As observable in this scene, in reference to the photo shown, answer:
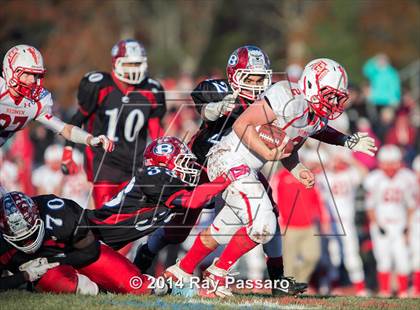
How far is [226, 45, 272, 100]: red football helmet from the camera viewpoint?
810 cm

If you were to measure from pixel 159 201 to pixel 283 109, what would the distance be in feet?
4.57

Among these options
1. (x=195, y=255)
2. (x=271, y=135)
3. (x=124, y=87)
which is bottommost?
(x=195, y=255)

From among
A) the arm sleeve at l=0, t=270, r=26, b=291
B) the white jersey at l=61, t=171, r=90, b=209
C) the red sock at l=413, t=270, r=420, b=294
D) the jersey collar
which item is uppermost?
the jersey collar

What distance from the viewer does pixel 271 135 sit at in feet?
24.6

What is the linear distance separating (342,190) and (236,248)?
5846 mm

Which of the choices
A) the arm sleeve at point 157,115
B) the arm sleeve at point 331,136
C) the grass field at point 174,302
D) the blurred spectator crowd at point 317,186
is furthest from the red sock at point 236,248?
the blurred spectator crowd at point 317,186

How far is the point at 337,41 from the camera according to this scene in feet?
89.2

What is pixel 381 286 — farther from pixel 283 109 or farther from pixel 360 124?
pixel 283 109

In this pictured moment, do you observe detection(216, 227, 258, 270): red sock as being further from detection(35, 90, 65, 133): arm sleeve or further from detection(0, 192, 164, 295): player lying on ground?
detection(35, 90, 65, 133): arm sleeve

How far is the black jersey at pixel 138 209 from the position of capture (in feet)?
25.9

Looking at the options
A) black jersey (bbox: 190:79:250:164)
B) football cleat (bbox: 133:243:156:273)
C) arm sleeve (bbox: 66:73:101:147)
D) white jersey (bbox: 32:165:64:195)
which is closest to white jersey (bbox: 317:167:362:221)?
white jersey (bbox: 32:165:64:195)

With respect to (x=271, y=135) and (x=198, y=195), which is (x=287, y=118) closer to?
(x=271, y=135)

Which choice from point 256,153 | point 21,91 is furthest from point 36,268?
point 256,153

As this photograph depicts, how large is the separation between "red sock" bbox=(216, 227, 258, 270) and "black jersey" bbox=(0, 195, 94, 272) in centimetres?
113
